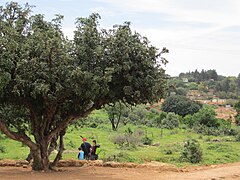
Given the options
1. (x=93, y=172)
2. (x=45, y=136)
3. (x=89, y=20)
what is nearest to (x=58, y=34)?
(x=89, y=20)

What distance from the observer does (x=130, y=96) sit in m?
15.8

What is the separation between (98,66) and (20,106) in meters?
4.44

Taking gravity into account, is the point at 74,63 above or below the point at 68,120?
above

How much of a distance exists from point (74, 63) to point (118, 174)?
5.55m

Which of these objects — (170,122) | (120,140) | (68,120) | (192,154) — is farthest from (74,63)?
(170,122)

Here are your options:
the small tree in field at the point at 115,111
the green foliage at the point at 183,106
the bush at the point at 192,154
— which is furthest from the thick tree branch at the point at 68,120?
the green foliage at the point at 183,106

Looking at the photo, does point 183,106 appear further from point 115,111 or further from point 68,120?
point 68,120

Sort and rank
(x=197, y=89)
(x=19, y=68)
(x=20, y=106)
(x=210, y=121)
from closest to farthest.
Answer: (x=19, y=68) < (x=20, y=106) < (x=210, y=121) < (x=197, y=89)

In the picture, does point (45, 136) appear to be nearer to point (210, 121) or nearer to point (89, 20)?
point (89, 20)

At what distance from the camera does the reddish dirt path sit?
→ 1594 centimetres

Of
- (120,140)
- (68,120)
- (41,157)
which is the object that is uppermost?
(68,120)

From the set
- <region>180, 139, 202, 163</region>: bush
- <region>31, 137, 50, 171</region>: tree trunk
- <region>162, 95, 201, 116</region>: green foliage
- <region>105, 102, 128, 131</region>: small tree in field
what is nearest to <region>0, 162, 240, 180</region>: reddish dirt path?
<region>31, 137, 50, 171</region>: tree trunk

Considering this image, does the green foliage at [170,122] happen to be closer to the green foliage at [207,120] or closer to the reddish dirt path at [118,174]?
the green foliage at [207,120]

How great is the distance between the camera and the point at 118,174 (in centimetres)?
1736
